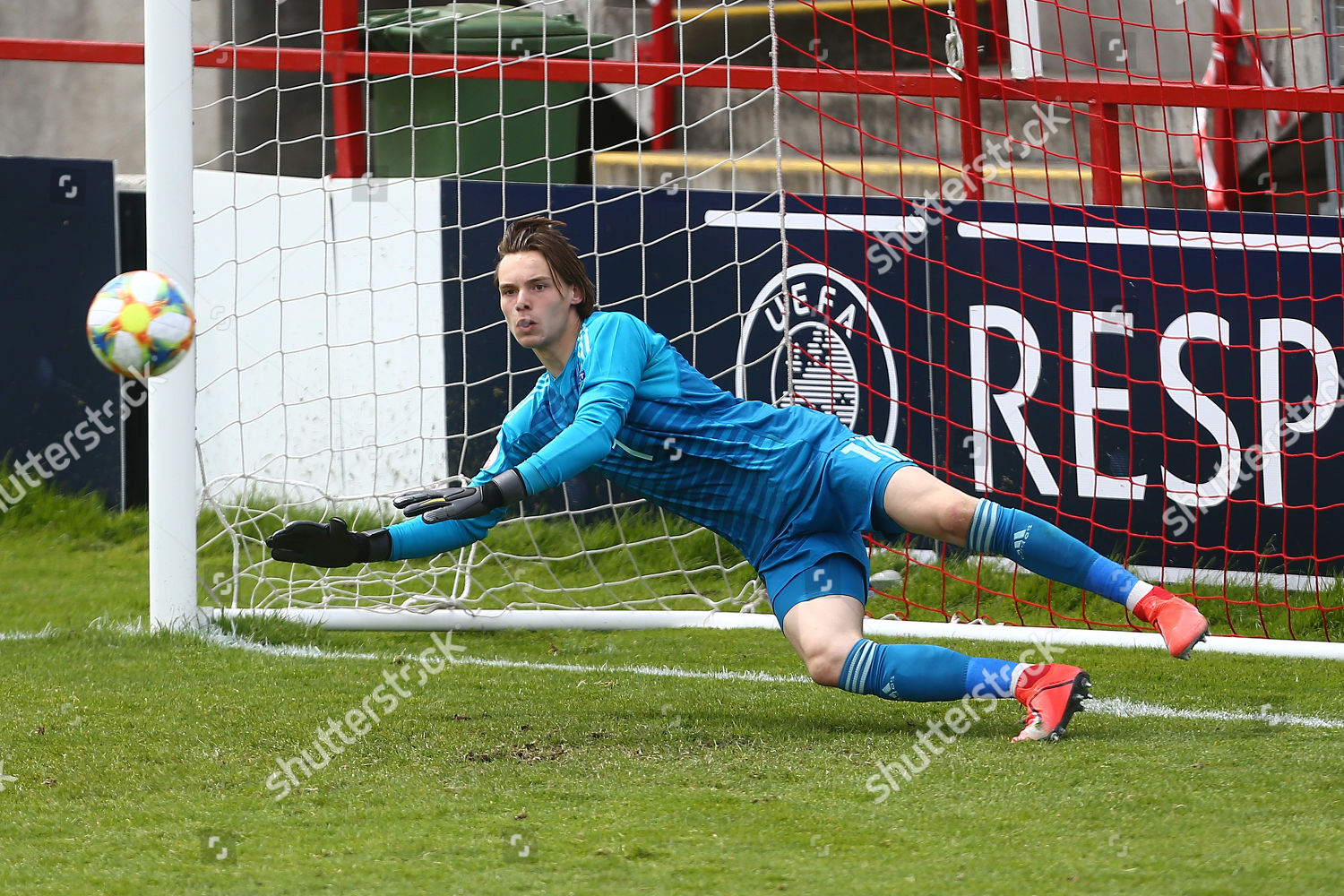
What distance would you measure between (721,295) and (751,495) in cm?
261

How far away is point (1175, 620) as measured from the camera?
9.73 ft

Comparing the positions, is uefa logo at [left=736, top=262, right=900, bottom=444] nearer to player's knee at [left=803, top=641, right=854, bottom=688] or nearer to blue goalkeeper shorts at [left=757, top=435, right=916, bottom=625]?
blue goalkeeper shorts at [left=757, top=435, right=916, bottom=625]

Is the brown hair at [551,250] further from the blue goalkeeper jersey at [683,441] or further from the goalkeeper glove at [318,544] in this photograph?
the goalkeeper glove at [318,544]

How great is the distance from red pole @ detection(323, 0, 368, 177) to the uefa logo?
193 cm

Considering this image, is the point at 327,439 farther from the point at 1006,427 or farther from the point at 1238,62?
the point at 1238,62

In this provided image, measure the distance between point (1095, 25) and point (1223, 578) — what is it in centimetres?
473

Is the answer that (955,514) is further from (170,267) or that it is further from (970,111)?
(970,111)

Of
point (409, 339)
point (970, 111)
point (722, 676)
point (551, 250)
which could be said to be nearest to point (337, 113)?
point (409, 339)

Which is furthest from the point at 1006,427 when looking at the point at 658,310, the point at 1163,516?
the point at 658,310

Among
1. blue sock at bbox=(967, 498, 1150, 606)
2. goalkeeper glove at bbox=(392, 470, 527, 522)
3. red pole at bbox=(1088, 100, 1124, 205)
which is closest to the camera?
goalkeeper glove at bbox=(392, 470, 527, 522)

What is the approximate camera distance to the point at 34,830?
2484mm

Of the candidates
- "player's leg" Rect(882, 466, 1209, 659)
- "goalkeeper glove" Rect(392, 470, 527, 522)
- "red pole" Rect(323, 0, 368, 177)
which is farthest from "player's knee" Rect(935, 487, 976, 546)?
"red pole" Rect(323, 0, 368, 177)

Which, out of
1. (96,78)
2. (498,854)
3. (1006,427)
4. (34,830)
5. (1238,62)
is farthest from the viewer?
(96,78)

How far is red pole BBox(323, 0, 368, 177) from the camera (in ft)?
20.4
